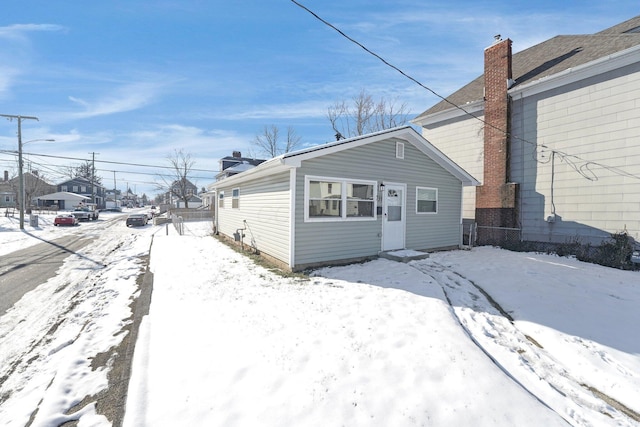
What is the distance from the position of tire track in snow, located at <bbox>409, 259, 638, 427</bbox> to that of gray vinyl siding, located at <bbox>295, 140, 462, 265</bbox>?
3.10 metres

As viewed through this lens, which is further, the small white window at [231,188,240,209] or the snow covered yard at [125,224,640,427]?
the small white window at [231,188,240,209]

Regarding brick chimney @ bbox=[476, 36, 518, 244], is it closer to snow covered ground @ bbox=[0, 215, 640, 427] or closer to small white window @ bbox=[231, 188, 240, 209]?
snow covered ground @ bbox=[0, 215, 640, 427]

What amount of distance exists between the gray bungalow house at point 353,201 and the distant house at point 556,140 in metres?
2.22

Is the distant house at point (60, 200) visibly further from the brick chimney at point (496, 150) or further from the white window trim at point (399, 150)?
the brick chimney at point (496, 150)

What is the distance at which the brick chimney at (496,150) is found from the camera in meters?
11.2

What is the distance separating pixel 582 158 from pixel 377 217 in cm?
726

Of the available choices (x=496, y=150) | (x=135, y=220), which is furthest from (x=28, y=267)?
(x=496, y=150)

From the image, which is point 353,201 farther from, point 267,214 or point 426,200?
point 426,200

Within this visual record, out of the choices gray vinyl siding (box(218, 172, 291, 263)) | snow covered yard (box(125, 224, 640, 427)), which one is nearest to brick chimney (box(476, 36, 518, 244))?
snow covered yard (box(125, 224, 640, 427))

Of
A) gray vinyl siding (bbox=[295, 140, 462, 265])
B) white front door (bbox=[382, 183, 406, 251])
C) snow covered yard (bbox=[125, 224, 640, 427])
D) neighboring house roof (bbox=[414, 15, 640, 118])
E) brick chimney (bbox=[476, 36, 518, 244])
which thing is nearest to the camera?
snow covered yard (bbox=[125, 224, 640, 427])

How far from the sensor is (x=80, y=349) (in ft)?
12.6

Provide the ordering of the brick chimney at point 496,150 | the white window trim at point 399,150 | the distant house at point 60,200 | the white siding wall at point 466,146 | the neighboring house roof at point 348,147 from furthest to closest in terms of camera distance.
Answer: the distant house at point 60,200 → the white siding wall at point 466,146 → the brick chimney at point 496,150 → the white window trim at point 399,150 → the neighboring house roof at point 348,147

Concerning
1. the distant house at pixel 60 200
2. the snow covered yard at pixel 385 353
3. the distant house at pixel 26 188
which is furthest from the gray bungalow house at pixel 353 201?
the distant house at pixel 60 200

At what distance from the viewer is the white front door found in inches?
353
